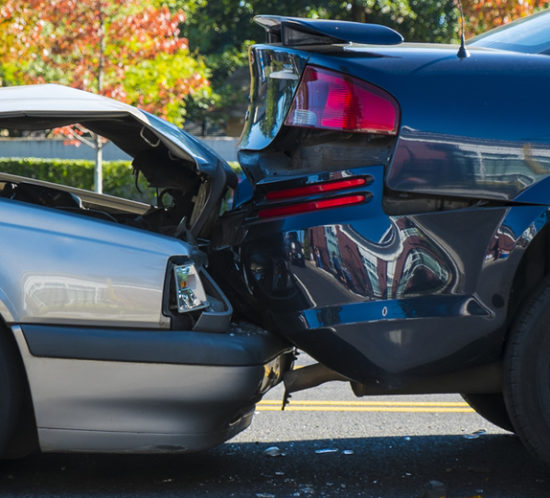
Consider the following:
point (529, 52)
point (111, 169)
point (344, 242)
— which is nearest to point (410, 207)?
point (344, 242)

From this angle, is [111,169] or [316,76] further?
[111,169]

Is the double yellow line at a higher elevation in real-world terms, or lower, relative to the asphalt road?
lower

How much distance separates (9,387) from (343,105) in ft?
5.13

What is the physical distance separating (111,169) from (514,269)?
1647cm

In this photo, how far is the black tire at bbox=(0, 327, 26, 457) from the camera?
10.9 ft

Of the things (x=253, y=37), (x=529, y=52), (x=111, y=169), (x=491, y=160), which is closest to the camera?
(x=491, y=160)

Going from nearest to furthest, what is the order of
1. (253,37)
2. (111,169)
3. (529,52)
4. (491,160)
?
1. (491,160)
2. (529,52)
3. (111,169)
4. (253,37)

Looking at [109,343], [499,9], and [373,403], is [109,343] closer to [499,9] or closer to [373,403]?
[373,403]

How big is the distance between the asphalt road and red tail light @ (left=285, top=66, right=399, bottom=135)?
4.54 ft

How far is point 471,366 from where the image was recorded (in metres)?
3.43

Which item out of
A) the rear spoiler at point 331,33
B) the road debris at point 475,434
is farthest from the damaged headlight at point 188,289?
the road debris at point 475,434

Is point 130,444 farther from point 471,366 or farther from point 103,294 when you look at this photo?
point 471,366

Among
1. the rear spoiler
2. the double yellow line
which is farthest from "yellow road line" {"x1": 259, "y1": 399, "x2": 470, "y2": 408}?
the rear spoiler

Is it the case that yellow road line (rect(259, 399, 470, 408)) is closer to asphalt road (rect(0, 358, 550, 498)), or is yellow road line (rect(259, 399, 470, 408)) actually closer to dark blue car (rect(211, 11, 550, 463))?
asphalt road (rect(0, 358, 550, 498))
